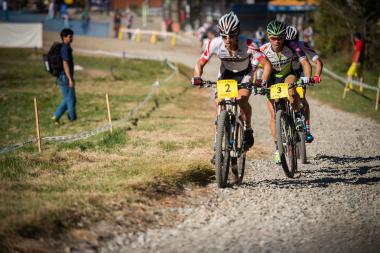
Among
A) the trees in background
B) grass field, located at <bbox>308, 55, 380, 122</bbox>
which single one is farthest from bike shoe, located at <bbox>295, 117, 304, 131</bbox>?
the trees in background

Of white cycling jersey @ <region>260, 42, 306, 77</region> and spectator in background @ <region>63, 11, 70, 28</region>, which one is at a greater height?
white cycling jersey @ <region>260, 42, 306, 77</region>

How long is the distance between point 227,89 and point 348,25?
2412 centimetres

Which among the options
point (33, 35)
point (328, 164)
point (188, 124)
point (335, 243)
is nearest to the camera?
point (335, 243)

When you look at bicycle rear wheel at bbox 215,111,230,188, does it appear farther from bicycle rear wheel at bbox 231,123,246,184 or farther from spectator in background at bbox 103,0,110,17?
spectator in background at bbox 103,0,110,17

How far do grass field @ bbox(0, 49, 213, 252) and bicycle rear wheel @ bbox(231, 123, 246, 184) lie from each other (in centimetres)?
50

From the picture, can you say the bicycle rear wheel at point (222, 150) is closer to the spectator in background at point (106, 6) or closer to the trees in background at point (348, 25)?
the trees in background at point (348, 25)

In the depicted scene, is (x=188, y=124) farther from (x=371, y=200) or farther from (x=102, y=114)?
(x=371, y=200)

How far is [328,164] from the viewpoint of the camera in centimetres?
973

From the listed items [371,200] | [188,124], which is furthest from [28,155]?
[371,200]

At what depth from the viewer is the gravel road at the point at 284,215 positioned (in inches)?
227

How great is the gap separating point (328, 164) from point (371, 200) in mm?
2300

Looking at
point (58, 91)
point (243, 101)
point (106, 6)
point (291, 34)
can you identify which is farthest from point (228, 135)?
point (106, 6)

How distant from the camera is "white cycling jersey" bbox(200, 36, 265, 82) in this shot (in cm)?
820

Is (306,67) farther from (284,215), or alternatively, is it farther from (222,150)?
(284,215)
